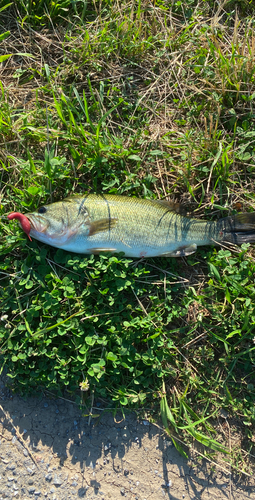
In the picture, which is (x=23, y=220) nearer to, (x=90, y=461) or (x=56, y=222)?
(x=56, y=222)

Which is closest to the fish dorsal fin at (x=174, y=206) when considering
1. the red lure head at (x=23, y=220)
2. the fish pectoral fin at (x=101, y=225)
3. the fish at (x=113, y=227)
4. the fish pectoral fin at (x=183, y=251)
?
the fish at (x=113, y=227)

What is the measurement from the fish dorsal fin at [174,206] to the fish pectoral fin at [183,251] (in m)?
0.42

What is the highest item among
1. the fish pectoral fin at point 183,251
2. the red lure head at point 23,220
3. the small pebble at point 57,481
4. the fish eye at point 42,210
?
the fish eye at point 42,210

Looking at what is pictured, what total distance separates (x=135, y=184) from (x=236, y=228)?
1.31 metres

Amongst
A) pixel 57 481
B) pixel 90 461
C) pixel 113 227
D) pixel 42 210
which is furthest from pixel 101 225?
pixel 57 481

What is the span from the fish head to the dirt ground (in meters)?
1.83

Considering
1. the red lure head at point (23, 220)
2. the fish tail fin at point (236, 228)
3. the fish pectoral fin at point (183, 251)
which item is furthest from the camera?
the fish tail fin at point (236, 228)

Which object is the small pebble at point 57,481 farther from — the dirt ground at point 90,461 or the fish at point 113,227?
the fish at point 113,227

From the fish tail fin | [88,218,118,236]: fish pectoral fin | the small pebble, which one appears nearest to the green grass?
the fish tail fin

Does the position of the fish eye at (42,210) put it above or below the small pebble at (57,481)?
above

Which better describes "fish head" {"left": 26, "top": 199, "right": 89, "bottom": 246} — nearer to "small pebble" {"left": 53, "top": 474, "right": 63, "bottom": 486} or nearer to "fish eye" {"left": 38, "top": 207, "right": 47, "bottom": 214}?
"fish eye" {"left": 38, "top": 207, "right": 47, "bottom": 214}

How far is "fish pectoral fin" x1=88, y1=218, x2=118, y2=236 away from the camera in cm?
325

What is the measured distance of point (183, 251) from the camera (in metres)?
3.44

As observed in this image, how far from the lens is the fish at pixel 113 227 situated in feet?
10.6
